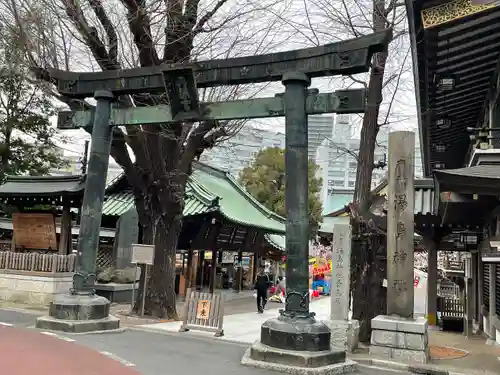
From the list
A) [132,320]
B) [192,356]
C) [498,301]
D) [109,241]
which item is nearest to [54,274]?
[132,320]

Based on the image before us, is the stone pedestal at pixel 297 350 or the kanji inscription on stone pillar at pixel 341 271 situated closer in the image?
the stone pedestal at pixel 297 350

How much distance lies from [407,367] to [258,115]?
18.0 ft

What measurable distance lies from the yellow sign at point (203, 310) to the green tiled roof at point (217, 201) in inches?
328

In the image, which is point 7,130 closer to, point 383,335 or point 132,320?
point 132,320

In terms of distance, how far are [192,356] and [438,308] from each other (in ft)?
44.0

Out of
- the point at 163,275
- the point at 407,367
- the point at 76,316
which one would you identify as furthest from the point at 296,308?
the point at 163,275

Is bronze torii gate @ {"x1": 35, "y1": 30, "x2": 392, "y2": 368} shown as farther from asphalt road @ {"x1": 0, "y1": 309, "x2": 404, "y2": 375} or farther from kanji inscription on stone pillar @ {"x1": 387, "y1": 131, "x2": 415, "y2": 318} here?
kanji inscription on stone pillar @ {"x1": 387, "y1": 131, "x2": 415, "y2": 318}

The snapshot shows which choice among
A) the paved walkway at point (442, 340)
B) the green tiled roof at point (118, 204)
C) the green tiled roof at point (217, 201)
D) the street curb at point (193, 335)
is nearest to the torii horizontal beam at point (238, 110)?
the street curb at point (193, 335)

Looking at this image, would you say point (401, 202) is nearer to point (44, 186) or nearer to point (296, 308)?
point (296, 308)

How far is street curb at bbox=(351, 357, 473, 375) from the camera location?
363 inches

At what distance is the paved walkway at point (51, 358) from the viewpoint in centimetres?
712

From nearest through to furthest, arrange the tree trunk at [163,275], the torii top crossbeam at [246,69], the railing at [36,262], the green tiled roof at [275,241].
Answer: the torii top crossbeam at [246,69], the tree trunk at [163,275], the railing at [36,262], the green tiled roof at [275,241]

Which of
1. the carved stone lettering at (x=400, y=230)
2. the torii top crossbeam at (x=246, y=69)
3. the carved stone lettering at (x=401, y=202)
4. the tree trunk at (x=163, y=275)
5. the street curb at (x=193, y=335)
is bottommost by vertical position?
the street curb at (x=193, y=335)

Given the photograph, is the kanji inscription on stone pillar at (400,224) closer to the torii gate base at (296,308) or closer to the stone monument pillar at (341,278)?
the stone monument pillar at (341,278)
